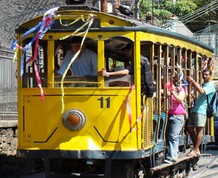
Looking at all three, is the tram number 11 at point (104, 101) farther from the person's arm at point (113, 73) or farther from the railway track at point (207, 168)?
the railway track at point (207, 168)

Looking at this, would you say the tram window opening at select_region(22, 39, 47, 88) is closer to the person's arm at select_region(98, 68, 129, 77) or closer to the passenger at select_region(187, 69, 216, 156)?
the person's arm at select_region(98, 68, 129, 77)

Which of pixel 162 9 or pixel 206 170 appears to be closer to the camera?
pixel 206 170

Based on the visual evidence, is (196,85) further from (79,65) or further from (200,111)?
(79,65)

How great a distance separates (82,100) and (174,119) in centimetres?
247

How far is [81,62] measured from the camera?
9.20 meters

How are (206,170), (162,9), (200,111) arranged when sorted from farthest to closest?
1. (162,9)
2. (206,170)
3. (200,111)

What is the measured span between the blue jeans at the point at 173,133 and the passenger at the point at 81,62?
2365 millimetres

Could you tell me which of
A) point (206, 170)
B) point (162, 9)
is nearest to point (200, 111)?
point (206, 170)

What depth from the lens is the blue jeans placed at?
35.1 feet

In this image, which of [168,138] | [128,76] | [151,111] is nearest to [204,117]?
[168,138]

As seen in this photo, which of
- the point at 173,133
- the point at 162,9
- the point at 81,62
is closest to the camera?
the point at 81,62

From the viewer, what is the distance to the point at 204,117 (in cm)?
1191

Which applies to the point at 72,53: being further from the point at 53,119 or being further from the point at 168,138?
the point at 168,138

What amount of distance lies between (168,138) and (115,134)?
7.05 feet
